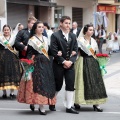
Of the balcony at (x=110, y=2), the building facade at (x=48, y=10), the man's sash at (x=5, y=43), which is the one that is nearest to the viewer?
the man's sash at (x=5, y=43)

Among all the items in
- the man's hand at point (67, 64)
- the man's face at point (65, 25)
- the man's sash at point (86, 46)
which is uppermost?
the man's face at point (65, 25)

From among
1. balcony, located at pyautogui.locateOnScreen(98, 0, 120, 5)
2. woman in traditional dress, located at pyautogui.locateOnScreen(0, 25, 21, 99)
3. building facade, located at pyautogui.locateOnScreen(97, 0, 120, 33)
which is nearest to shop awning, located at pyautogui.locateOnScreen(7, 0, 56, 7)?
balcony, located at pyautogui.locateOnScreen(98, 0, 120, 5)

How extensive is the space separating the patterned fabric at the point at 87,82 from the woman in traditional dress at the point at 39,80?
20.6 inches

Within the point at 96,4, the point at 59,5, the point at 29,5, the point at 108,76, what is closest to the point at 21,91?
the point at 108,76

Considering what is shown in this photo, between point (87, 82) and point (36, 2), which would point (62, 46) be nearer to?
point (87, 82)

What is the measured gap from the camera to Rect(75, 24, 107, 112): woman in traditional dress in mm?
7648

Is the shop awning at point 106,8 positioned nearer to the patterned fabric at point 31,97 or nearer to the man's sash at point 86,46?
the man's sash at point 86,46

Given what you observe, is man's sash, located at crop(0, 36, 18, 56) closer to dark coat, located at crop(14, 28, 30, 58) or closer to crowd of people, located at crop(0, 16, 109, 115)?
dark coat, located at crop(14, 28, 30, 58)

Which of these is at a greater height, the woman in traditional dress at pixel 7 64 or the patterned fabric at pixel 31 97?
the woman in traditional dress at pixel 7 64

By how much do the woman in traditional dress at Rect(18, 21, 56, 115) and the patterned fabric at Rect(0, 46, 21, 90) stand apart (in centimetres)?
175

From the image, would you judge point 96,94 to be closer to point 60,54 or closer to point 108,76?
point 60,54

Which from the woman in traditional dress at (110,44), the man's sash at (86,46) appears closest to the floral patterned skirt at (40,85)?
the man's sash at (86,46)

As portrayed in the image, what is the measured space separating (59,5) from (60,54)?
20549 millimetres

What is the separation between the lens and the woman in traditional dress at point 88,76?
7.65 metres
